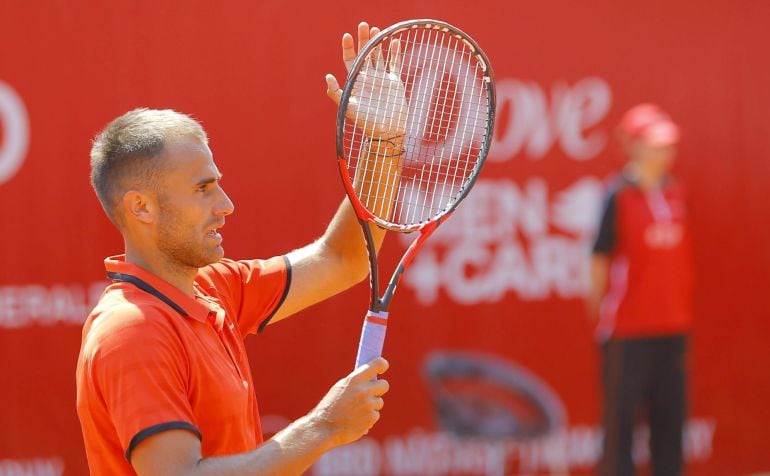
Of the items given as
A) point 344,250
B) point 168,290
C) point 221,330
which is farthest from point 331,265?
point 168,290

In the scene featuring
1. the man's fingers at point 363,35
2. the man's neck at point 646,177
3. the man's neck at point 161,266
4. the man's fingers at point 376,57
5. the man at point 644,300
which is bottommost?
the man at point 644,300

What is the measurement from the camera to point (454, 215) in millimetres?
5621

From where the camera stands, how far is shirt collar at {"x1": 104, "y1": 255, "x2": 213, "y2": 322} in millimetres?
2391

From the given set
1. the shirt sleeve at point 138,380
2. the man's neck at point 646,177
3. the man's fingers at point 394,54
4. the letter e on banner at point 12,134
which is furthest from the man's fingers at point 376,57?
the man's neck at point 646,177

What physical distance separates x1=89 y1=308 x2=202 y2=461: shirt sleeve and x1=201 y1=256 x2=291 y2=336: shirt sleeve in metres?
0.56

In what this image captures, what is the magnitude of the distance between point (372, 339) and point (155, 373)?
479 millimetres

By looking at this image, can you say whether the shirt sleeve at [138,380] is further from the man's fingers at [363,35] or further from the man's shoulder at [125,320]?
the man's fingers at [363,35]

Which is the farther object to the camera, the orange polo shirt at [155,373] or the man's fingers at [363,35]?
the man's fingers at [363,35]

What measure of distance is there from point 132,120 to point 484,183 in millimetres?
3366

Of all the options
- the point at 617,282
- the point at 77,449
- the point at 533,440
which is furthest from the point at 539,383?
the point at 77,449

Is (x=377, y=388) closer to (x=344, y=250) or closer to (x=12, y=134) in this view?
(x=344, y=250)

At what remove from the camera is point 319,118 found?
538 centimetres

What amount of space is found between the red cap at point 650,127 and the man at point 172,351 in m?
2.99

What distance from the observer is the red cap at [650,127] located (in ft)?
17.8
